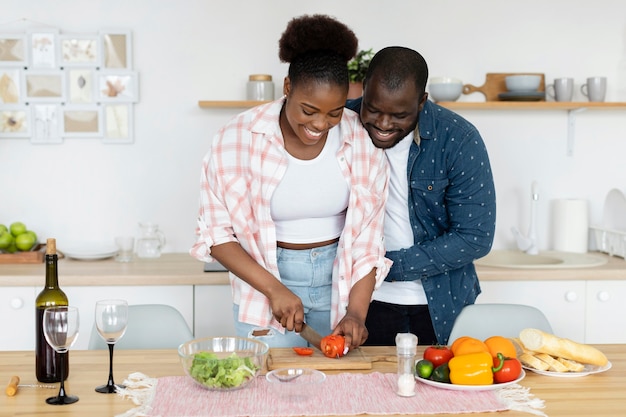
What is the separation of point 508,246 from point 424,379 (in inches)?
80.1

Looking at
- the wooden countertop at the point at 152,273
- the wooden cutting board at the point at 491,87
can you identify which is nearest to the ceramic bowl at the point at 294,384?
the wooden countertop at the point at 152,273

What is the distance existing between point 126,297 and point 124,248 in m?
0.33

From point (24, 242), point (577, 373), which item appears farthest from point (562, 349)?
point (24, 242)

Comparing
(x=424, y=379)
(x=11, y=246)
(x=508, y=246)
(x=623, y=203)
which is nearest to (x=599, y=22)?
(x=623, y=203)

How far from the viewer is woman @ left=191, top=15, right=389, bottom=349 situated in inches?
82.4

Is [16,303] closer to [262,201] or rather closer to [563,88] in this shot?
[262,201]

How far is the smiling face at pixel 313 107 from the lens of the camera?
194cm

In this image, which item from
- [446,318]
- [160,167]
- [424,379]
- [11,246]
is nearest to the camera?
[424,379]

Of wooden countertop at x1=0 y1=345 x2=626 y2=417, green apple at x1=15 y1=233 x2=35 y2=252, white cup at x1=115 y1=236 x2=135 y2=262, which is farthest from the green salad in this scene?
green apple at x1=15 y1=233 x2=35 y2=252

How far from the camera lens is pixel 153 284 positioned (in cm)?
303

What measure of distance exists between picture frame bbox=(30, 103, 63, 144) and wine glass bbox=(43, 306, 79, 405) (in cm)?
202

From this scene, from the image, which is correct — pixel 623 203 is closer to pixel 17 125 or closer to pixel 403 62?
pixel 403 62

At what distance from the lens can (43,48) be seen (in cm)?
346

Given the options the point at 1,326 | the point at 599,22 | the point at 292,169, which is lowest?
the point at 1,326
